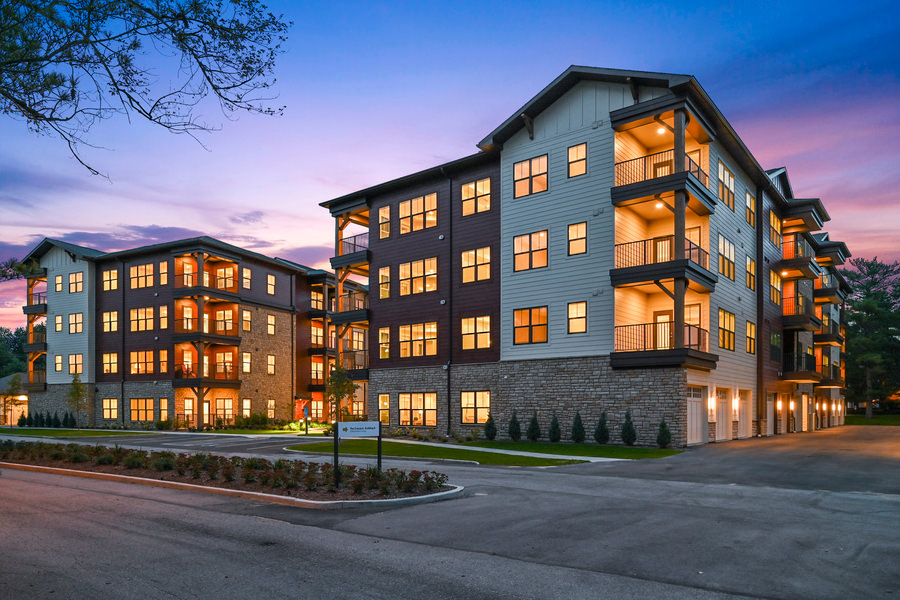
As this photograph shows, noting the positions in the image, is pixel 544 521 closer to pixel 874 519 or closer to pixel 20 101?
pixel 874 519

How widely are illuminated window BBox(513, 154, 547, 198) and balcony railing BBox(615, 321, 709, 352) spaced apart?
25.5 ft

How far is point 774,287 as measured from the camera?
40625 millimetres

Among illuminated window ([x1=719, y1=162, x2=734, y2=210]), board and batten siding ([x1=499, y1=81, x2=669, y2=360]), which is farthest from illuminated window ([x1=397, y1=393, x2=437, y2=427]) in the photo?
illuminated window ([x1=719, y1=162, x2=734, y2=210])

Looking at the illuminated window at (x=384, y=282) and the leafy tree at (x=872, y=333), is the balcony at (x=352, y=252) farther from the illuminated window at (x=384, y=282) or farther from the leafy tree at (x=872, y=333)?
the leafy tree at (x=872, y=333)

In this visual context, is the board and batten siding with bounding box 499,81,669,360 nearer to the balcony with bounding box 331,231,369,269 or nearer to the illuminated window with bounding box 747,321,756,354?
the balcony with bounding box 331,231,369,269

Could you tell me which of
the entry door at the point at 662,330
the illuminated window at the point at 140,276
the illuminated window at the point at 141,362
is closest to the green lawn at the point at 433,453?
the entry door at the point at 662,330

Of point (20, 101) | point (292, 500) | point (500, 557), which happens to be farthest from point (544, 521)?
point (20, 101)

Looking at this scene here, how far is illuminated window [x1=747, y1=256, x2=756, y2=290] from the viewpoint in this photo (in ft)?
119

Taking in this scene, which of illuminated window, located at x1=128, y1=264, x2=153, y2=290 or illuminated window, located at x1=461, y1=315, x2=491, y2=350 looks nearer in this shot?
illuminated window, located at x1=461, y1=315, x2=491, y2=350

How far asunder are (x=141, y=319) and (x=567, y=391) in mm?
35685

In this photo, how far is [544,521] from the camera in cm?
1087

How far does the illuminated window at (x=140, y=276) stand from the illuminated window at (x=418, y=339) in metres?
24.1

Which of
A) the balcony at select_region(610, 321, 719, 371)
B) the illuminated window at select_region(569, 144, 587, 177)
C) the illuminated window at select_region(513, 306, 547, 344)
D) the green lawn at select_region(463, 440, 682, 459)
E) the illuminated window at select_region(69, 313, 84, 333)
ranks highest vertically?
the illuminated window at select_region(569, 144, 587, 177)

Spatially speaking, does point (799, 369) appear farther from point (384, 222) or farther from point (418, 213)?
point (384, 222)
